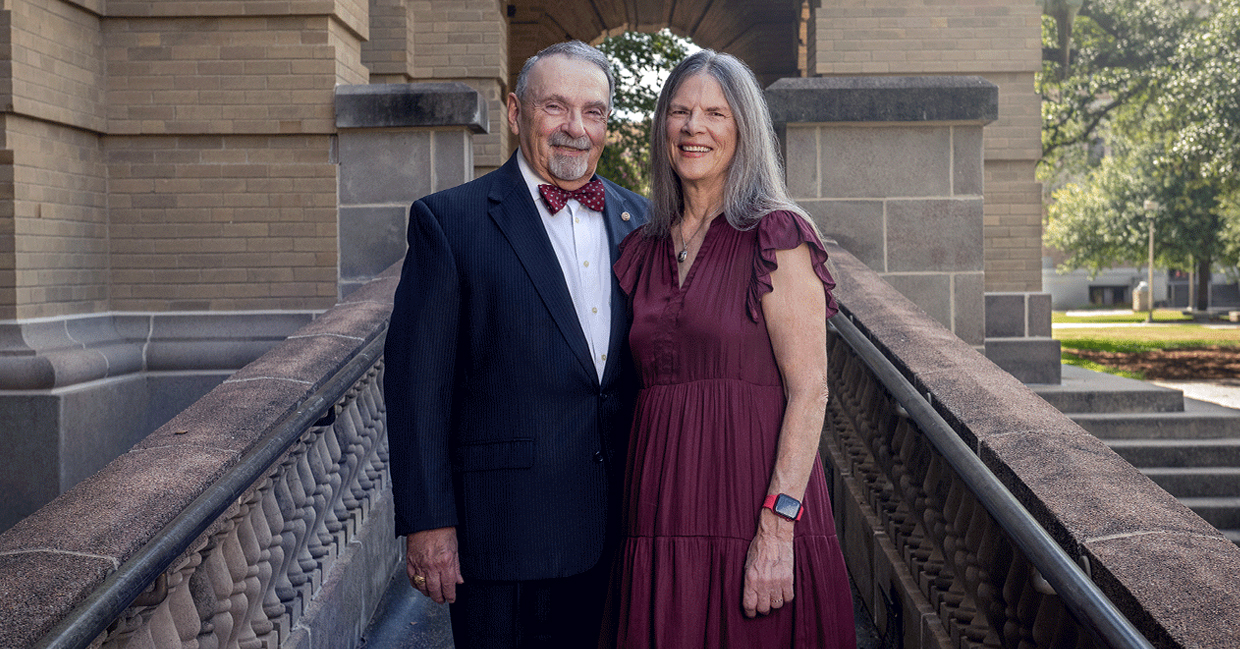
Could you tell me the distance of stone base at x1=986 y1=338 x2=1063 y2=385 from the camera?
A: 726 cm

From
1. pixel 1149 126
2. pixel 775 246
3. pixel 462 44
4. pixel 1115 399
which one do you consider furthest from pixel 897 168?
pixel 1149 126

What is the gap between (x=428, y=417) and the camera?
229cm

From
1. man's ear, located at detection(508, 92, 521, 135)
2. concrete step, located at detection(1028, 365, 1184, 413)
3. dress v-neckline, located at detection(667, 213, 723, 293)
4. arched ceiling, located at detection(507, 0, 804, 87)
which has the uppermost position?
arched ceiling, located at detection(507, 0, 804, 87)

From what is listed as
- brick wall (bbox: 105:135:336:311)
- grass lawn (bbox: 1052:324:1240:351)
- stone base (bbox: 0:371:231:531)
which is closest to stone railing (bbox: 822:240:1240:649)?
brick wall (bbox: 105:135:336:311)

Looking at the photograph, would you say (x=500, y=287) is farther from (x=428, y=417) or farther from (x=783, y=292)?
(x=783, y=292)

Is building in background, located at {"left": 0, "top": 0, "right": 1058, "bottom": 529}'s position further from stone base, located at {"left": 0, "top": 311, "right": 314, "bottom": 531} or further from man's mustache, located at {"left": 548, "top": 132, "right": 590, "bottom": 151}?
man's mustache, located at {"left": 548, "top": 132, "right": 590, "bottom": 151}

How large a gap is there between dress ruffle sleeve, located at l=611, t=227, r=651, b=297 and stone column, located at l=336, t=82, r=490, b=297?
11.0ft

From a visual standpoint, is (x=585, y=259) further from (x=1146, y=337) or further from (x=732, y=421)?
(x=1146, y=337)

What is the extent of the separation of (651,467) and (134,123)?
473 cm

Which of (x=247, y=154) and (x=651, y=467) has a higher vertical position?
(x=247, y=154)

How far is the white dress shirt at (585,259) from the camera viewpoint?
2.40 m

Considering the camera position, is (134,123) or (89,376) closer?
(89,376)

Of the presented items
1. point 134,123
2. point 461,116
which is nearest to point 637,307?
point 461,116

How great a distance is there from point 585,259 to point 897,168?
140 inches
